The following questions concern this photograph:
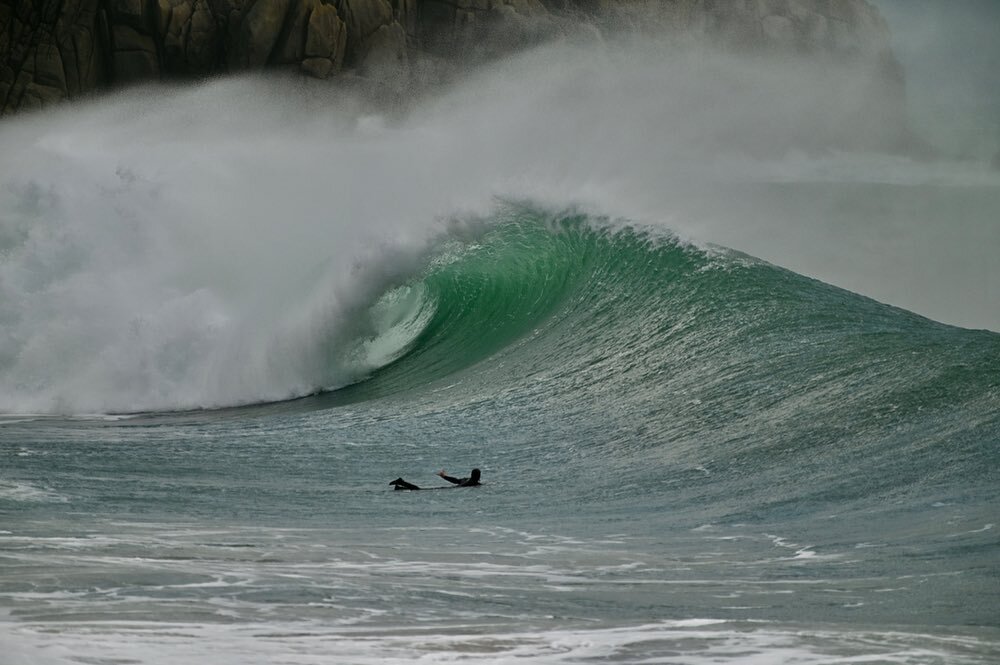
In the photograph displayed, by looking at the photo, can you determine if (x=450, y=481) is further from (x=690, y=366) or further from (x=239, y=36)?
(x=239, y=36)


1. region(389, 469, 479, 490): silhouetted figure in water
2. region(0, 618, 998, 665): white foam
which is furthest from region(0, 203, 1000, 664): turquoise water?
region(389, 469, 479, 490): silhouetted figure in water

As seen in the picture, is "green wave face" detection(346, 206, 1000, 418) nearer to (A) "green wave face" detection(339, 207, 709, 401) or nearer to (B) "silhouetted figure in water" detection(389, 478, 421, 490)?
(A) "green wave face" detection(339, 207, 709, 401)

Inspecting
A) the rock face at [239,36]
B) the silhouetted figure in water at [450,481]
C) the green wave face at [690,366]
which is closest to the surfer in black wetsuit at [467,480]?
the silhouetted figure in water at [450,481]

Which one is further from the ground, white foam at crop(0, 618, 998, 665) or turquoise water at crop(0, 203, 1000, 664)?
turquoise water at crop(0, 203, 1000, 664)

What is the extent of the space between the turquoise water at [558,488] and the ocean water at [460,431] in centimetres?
3

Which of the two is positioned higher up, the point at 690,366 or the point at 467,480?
the point at 690,366

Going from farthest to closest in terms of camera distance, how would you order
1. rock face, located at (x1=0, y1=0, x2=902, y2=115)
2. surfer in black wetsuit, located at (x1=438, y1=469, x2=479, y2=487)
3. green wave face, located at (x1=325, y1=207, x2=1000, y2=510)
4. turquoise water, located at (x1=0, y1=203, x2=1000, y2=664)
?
rock face, located at (x1=0, y1=0, x2=902, y2=115), green wave face, located at (x1=325, y1=207, x2=1000, y2=510), surfer in black wetsuit, located at (x1=438, y1=469, x2=479, y2=487), turquoise water, located at (x1=0, y1=203, x2=1000, y2=664)

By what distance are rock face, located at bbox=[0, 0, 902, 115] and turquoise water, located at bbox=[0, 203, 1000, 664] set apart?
17894mm

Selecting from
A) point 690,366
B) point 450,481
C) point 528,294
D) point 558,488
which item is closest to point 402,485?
point 450,481

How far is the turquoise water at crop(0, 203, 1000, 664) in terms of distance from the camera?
5.13m

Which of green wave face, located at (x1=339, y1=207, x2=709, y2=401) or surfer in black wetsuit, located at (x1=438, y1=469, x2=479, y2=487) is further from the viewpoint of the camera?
green wave face, located at (x1=339, y1=207, x2=709, y2=401)

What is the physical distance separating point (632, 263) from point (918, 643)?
10007mm

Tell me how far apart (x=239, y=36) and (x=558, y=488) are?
82.8ft

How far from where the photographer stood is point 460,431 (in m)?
11.0
